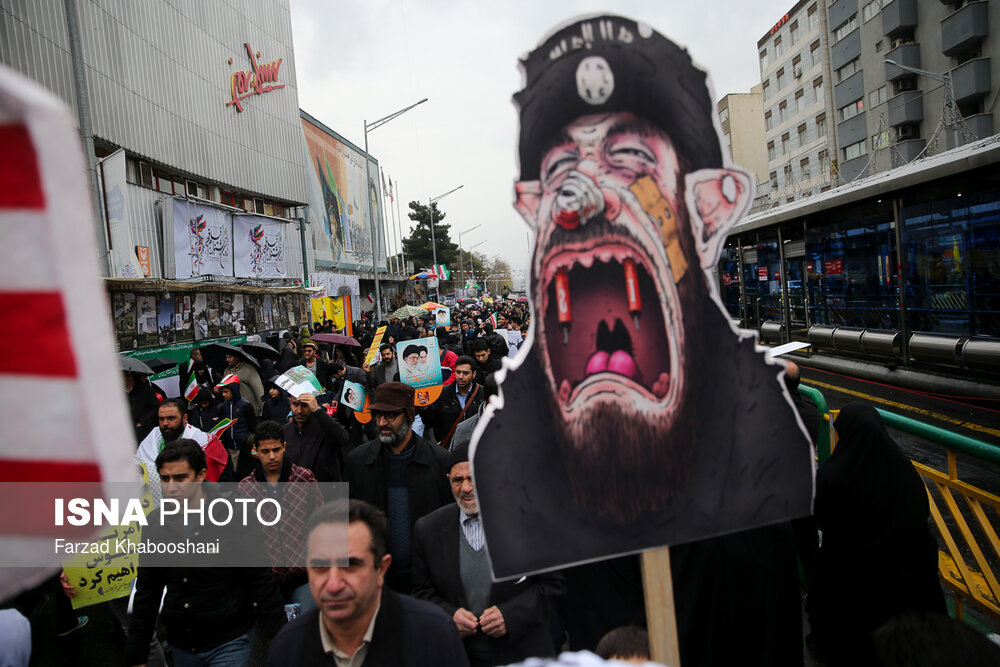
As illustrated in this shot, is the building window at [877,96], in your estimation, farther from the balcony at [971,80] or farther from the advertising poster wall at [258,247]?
the advertising poster wall at [258,247]

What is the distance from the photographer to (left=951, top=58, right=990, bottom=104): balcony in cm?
2480

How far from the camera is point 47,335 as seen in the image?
70 cm

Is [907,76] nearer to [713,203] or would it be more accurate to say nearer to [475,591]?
[713,203]

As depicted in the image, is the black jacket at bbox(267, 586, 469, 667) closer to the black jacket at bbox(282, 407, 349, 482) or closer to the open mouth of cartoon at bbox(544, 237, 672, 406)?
the open mouth of cartoon at bbox(544, 237, 672, 406)

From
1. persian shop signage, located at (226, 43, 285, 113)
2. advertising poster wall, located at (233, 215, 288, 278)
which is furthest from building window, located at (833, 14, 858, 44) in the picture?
advertising poster wall, located at (233, 215, 288, 278)

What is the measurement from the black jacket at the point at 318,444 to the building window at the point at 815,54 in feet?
146

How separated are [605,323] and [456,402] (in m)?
4.50

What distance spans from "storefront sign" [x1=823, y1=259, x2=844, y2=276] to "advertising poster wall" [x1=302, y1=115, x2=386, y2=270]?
63.4 ft

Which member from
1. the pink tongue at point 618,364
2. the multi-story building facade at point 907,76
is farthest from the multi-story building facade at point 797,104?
the pink tongue at point 618,364

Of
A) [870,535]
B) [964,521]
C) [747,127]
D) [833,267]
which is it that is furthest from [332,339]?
[747,127]

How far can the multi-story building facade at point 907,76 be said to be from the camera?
24734mm

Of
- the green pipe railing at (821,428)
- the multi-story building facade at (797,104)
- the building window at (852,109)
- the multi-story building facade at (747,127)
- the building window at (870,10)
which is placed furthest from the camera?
the multi-story building facade at (747,127)

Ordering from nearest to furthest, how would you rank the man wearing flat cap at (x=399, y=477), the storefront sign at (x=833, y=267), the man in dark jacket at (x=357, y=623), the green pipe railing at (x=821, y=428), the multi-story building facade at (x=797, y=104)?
1. the man in dark jacket at (x=357, y=623)
2. the man wearing flat cap at (x=399, y=477)
3. the green pipe railing at (x=821, y=428)
4. the storefront sign at (x=833, y=267)
5. the multi-story building facade at (x=797, y=104)

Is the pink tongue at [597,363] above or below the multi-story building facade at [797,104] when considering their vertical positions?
below
